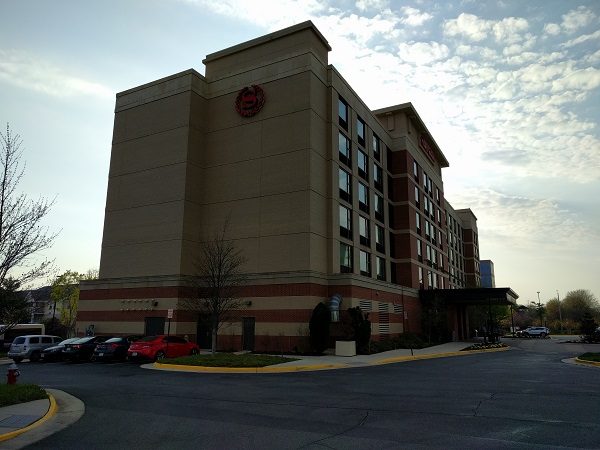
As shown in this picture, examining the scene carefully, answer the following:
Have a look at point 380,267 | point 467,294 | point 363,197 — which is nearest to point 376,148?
point 363,197

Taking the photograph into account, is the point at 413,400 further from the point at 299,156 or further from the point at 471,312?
the point at 471,312

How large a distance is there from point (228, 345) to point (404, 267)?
2088 cm

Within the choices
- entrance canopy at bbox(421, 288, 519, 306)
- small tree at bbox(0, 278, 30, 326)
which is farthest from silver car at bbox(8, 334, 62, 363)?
entrance canopy at bbox(421, 288, 519, 306)

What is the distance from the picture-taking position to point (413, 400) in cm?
1286

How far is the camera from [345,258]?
36906mm

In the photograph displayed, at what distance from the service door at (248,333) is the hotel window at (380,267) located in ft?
46.7

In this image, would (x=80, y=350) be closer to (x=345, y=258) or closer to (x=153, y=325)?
(x=153, y=325)

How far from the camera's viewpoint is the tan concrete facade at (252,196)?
3293 centimetres

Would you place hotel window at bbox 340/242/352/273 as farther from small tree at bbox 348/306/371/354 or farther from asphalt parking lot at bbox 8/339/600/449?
asphalt parking lot at bbox 8/339/600/449

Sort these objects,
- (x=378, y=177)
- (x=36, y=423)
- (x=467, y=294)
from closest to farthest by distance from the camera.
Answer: (x=36, y=423) → (x=378, y=177) → (x=467, y=294)

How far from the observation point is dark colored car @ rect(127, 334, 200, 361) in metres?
25.7

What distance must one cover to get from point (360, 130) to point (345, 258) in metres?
12.4

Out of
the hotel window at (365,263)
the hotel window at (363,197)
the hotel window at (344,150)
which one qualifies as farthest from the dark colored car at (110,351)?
the hotel window at (363,197)

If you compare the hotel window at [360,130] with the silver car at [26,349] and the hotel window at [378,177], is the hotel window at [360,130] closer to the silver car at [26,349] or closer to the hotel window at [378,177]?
the hotel window at [378,177]
